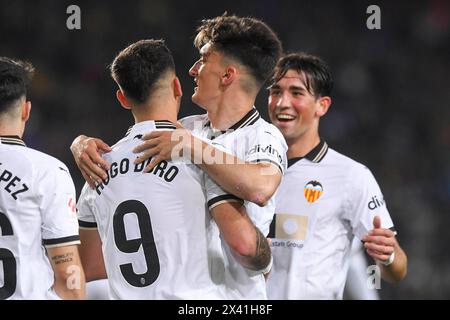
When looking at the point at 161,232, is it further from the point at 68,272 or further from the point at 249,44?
the point at 249,44

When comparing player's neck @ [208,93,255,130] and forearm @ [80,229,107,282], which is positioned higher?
player's neck @ [208,93,255,130]

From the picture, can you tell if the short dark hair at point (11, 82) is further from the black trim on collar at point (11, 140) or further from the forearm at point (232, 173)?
the forearm at point (232, 173)

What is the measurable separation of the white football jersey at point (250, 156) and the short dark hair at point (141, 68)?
0.36m

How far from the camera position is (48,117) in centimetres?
1068

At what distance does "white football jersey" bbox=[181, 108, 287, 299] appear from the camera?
333cm

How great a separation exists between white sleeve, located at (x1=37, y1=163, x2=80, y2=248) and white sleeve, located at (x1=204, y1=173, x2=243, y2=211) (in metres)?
0.73

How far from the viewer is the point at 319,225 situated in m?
4.61

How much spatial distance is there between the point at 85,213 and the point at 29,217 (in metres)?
0.25

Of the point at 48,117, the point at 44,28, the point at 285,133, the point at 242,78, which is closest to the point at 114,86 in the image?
the point at 48,117

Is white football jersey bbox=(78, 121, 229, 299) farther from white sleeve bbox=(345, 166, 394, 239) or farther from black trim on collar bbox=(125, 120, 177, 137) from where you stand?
white sleeve bbox=(345, 166, 394, 239)

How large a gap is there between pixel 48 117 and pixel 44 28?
1.89 m

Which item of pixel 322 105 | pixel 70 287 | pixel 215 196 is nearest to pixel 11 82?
pixel 70 287

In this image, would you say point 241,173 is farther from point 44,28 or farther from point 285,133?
point 44,28

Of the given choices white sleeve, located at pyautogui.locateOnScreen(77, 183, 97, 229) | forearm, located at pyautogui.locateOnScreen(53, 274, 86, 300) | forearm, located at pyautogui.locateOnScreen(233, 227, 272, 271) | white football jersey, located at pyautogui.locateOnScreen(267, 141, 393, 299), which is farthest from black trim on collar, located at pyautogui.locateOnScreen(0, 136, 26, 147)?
white football jersey, located at pyautogui.locateOnScreen(267, 141, 393, 299)
